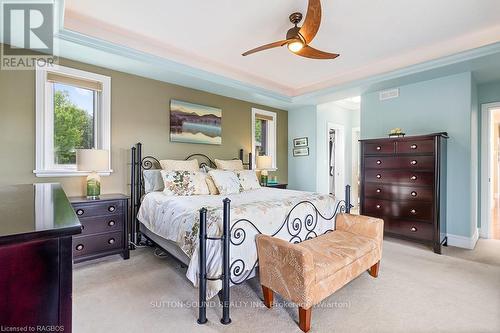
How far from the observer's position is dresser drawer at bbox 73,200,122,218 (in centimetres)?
277

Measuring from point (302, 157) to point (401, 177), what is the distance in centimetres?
238

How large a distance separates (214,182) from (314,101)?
114 inches

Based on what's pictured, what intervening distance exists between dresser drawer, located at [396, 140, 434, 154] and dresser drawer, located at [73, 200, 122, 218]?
3806 mm

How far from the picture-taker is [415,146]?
3490mm

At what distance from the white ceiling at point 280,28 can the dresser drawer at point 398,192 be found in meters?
1.72

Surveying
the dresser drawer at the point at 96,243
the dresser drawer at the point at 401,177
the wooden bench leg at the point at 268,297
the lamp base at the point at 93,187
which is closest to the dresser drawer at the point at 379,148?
the dresser drawer at the point at 401,177

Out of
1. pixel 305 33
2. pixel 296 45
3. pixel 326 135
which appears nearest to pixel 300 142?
pixel 326 135

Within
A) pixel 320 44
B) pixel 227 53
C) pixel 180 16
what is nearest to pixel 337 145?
pixel 320 44

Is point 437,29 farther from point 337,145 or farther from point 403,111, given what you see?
point 337,145

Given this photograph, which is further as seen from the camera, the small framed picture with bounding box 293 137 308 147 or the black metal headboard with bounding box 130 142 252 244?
the small framed picture with bounding box 293 137 308 147

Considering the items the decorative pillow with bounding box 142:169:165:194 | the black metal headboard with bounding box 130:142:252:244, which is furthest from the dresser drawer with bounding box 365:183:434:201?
the black metal headboard with bounding box 130:142:252:244

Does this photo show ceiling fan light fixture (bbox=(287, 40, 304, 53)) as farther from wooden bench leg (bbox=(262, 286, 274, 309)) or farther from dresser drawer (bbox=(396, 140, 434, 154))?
wooden bench leg (bbox=(262, 286, 274, 309))

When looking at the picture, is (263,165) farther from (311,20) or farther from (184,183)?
(311,20)

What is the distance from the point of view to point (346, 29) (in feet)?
9.49
